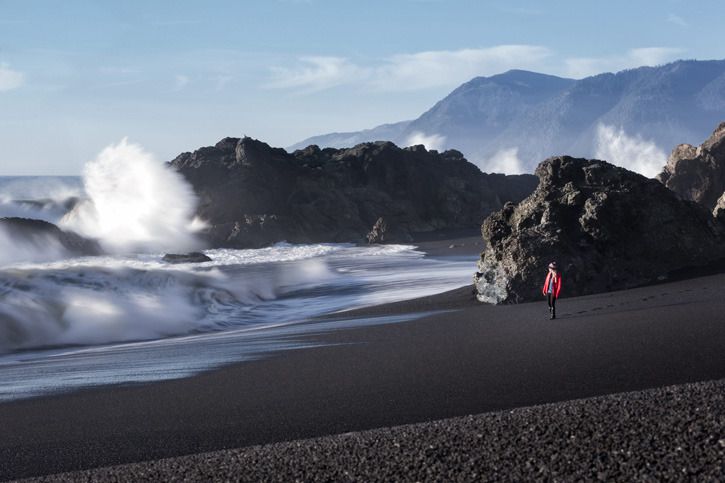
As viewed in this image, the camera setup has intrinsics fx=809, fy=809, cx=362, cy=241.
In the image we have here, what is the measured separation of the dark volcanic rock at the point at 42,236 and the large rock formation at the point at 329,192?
20.4ft

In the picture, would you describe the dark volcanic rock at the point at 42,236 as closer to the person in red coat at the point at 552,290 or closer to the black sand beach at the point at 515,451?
the person in red coat at the point at 552,290

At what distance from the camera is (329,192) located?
48.1m

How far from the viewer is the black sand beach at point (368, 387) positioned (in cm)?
630

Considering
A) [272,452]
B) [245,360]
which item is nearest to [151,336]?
[245,360]

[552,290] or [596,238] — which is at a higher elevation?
[596,238]

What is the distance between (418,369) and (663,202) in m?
8.70

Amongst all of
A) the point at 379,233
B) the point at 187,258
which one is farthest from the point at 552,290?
the point at 379,233

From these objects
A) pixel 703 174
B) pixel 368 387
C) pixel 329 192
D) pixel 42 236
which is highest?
pixel 329 192

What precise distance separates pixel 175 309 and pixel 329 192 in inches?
1253

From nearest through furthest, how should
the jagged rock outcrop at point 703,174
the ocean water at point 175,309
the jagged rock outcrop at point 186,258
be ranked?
the ocean water at point 175,309 < the jagged rock outcrop at point 703,174 < the jagged rock outcrop at point 186,258

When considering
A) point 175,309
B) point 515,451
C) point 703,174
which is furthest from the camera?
point 703,174

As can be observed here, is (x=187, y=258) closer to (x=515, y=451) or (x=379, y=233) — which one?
(x=379, y=233)

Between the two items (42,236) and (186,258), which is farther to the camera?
(42,236)

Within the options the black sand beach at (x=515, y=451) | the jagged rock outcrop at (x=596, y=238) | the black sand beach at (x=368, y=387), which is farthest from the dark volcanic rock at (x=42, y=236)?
the black sand beach at (x=515, y=451)
